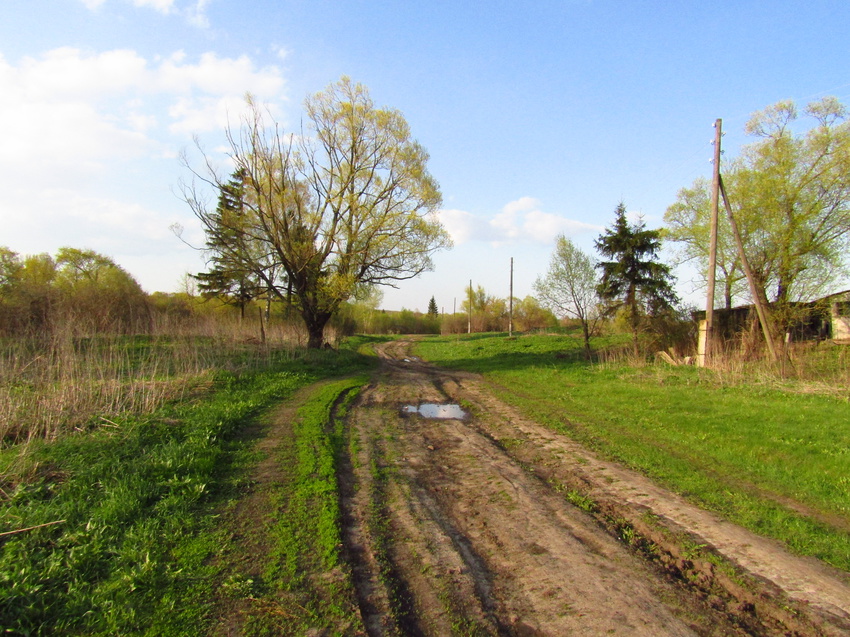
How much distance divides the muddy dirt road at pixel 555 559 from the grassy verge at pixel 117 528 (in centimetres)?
134

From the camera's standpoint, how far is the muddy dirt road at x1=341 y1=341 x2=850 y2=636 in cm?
319

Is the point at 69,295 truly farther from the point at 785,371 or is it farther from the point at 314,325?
the point at 785,371

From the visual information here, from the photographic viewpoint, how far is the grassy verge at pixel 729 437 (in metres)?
5.10

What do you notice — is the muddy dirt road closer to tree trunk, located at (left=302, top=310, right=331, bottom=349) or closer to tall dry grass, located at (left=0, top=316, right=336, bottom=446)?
tall dry grass, located at (left=0, top=316, right=336, bottom=446)

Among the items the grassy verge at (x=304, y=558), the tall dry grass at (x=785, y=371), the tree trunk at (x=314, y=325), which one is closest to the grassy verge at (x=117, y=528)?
the grassy verge at (x=304, y=558)

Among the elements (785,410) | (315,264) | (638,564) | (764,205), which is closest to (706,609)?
Result: (638,564)

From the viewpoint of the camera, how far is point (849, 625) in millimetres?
3160

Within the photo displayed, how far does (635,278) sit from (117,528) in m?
24.6

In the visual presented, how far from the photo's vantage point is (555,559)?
3977mm

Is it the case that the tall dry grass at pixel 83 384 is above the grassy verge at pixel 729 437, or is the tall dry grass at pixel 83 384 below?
above

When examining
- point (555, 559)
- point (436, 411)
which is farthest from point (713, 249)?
point (555, 559)

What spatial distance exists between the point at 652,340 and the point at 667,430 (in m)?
16.8

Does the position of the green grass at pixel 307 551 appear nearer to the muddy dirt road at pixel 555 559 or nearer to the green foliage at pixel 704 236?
the muddy dirt road at pixel 555 559

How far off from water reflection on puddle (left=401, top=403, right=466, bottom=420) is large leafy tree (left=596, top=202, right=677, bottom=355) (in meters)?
15.9
